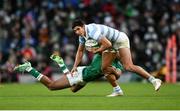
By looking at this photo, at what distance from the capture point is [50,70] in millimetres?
29547

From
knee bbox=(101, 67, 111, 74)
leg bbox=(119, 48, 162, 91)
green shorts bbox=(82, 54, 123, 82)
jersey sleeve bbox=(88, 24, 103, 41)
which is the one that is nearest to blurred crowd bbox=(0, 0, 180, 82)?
green shorts bbox=(82, 54, 123, 82)

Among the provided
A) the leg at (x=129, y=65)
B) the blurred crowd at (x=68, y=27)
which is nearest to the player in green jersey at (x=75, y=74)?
the leg at (x=129, y=65)

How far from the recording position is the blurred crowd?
30.4 metres

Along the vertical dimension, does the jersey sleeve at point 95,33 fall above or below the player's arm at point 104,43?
above

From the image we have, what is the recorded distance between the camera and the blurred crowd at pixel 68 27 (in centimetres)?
3041

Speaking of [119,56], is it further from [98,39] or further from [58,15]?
[58,15]

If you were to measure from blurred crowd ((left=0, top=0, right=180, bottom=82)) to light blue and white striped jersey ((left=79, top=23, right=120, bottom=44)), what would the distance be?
1217 centimetres

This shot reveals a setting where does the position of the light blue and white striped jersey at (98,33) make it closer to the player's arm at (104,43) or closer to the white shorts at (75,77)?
the player's arm at (104,43)

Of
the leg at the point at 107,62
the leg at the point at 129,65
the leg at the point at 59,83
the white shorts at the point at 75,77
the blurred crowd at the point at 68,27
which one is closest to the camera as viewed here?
the leg at the point at 129,65

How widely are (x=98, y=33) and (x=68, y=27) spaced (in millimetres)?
15274

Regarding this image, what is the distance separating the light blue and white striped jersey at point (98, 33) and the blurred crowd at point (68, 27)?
12170 millimetres

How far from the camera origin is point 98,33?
16750 millimetres

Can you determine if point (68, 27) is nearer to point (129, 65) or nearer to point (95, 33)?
point (129, 65)

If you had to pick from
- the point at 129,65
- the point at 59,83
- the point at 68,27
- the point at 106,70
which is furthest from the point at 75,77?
the point at 68,27
